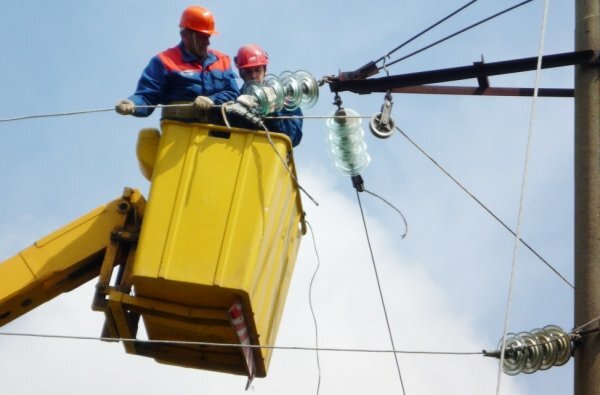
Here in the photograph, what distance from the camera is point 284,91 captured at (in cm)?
848

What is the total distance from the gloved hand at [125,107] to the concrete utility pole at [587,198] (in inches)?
105

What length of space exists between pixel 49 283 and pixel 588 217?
3294mm

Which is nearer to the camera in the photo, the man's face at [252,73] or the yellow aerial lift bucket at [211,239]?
the yellow aerial lift bucket at [211,239]

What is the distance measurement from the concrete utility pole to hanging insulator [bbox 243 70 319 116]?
5.64 feet

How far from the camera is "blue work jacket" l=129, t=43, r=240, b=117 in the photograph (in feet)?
26.8

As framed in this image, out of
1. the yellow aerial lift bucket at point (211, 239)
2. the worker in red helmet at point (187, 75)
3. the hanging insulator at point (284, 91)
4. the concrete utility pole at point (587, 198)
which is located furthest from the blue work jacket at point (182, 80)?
the concrete utility pole at point (587, 198)

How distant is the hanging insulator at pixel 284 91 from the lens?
8.12 meters

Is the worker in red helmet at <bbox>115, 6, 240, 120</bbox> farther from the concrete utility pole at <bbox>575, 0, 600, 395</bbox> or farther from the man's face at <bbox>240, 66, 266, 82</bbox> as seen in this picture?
the concrete utility pole at <bbox>575, 0, 600, 395</bbox>

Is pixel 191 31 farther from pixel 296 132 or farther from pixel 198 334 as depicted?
pixel 198 334

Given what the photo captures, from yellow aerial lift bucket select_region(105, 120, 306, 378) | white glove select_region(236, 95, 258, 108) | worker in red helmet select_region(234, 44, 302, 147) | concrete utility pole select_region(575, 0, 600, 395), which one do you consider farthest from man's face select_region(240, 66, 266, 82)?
concrete utility pole select_region(575, 0, 600, 395)

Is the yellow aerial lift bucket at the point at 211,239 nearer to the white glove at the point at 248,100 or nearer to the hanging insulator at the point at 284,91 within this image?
the white glove at the point at 248,100

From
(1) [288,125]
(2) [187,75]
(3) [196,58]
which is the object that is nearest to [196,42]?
(3) [196,58]

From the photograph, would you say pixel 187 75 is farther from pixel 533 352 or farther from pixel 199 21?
pixel 533 352

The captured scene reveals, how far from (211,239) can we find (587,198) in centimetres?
226
